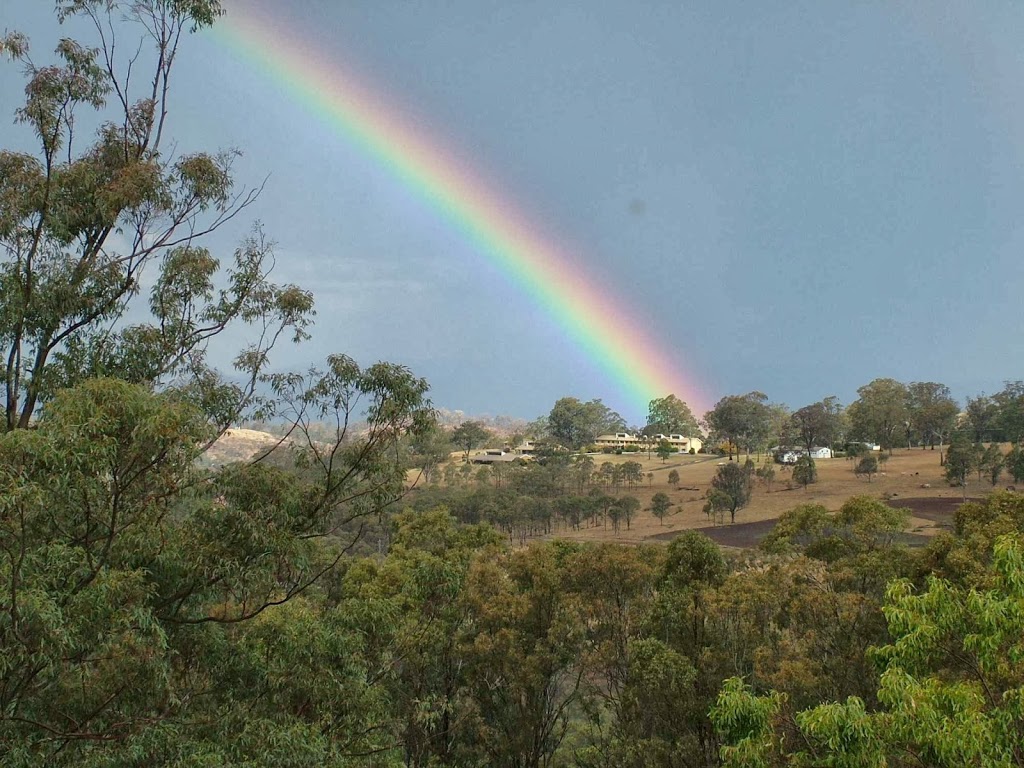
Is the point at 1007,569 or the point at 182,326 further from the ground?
the point at 182,326

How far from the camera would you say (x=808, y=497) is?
58406mm

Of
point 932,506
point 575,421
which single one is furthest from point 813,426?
point 575,421

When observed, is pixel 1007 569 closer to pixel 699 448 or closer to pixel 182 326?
pixel 182 326

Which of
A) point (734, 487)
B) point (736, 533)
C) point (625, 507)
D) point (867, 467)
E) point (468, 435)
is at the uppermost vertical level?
point (468, 435)

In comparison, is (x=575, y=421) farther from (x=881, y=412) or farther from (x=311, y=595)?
(x=311, y=595)

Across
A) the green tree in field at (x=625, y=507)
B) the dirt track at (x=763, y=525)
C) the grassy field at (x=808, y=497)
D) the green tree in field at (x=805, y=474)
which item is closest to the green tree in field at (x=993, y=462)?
the grassy field at (x=808, y=497)

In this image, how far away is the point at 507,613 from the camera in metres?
15.1

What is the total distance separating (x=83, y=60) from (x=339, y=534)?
3239 centimetres

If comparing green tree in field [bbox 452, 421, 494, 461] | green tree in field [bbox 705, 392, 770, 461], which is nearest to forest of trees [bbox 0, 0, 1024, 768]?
green tree in field [bbox 705, 392, 770, 461]

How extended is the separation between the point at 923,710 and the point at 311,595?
15.6 meters

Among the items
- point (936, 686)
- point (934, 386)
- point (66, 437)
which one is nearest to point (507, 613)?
point (936, 686)

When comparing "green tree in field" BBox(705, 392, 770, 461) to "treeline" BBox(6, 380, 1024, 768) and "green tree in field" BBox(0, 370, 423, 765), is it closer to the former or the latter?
"treeline" BBox(6, 380, 1024, 768)

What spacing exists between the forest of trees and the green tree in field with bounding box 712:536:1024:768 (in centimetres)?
3

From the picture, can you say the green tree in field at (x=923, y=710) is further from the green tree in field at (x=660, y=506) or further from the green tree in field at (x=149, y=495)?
the green tree in field at (x=660, y=506)
